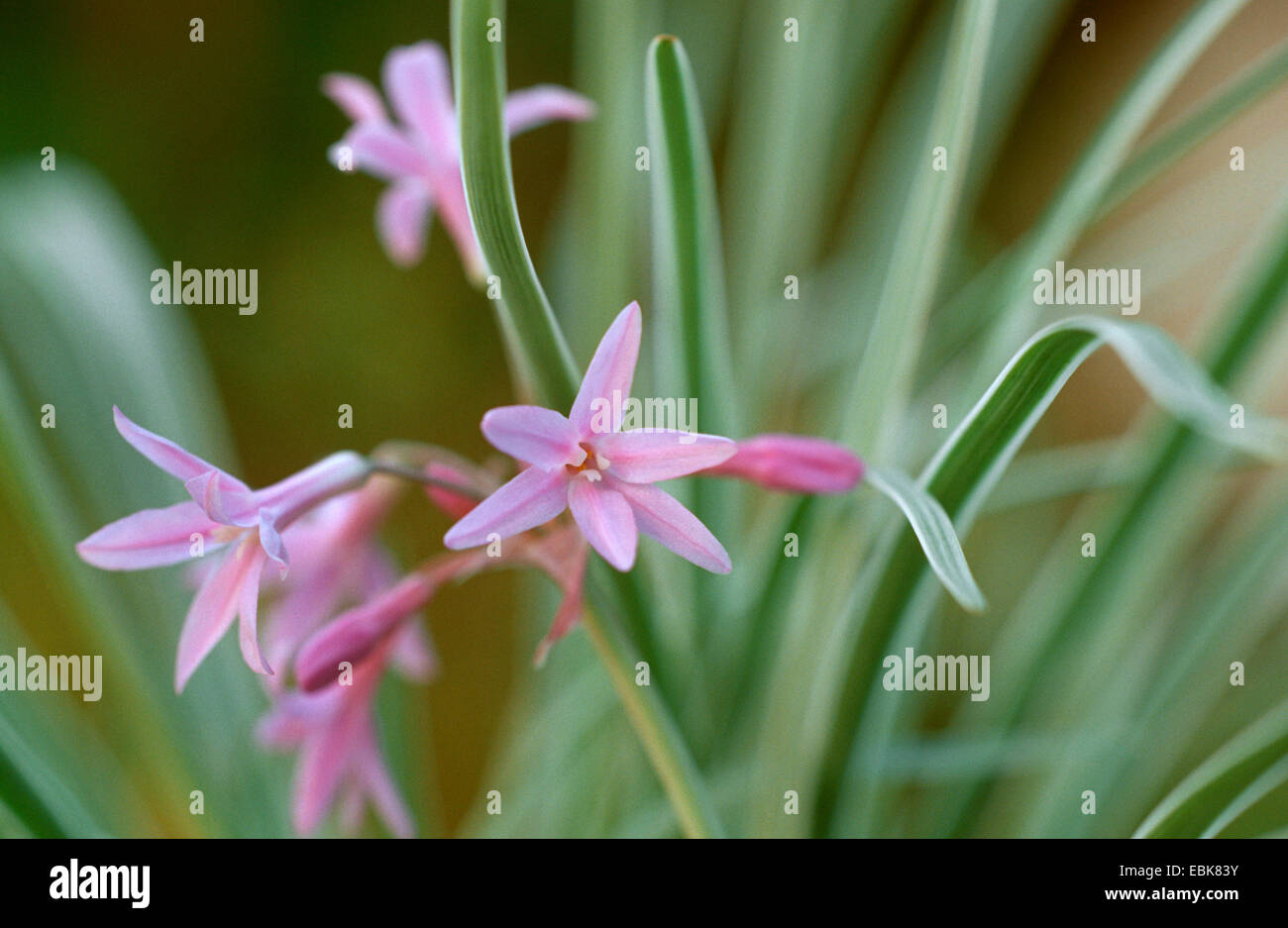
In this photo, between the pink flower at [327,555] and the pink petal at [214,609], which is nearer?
the pink petal at [214,609]

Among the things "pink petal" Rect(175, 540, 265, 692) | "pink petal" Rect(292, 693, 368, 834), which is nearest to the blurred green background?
"pink petal" Rect(292, 693, 368, 834)

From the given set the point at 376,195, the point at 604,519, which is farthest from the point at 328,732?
the point at 376,195

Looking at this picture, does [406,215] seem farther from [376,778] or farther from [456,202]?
[376,778]

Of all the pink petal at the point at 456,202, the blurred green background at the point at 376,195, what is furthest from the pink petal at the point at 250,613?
the blurred green background at the point at 376,195

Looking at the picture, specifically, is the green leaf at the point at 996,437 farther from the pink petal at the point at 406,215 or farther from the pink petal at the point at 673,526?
the pink petal at the point at 406,215

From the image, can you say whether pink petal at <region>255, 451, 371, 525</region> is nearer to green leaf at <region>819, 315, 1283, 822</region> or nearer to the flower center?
the flower center
